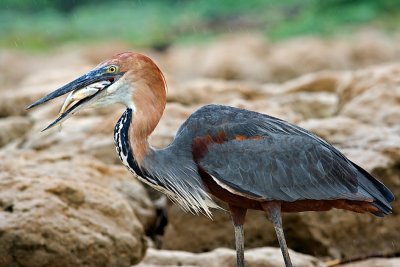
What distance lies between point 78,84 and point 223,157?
934mm

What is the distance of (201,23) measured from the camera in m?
28.2

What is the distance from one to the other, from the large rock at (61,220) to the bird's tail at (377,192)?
5.63 feet

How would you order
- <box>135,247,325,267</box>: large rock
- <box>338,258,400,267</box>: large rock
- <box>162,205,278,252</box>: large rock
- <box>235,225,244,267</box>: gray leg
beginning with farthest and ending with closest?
<box>162,205,278,252</box>: large rock → <box>338,258,400,267</box>: large rock → <box>135,247,325,267</box>: large rock → <box>235,225,244,267</box>: gray leg

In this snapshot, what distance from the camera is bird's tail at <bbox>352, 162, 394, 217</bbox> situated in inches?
201

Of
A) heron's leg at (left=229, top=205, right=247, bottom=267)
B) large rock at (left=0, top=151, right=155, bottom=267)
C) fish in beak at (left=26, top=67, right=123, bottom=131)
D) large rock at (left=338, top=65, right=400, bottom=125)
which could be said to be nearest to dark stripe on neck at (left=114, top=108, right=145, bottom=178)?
fish in beak at (left=26, top=67, right=123, bottom=131)

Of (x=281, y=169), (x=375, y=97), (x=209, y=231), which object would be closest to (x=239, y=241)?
(x=281, y=169)

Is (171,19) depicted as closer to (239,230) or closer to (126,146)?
(239,230)

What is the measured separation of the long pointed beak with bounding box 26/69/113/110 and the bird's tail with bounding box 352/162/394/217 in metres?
1.66

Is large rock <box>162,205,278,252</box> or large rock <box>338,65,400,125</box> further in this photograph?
large rock <box>338,65,400,125</box>

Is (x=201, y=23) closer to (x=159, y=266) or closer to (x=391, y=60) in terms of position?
(x=391, y=60)

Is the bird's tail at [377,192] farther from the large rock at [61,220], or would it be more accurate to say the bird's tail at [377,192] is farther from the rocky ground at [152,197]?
the large rock at [61,220]

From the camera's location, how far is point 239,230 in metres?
5.07

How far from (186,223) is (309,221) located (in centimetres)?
100

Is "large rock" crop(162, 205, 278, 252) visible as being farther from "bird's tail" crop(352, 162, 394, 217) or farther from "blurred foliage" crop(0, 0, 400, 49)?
"blurred foliage" crop(0, 0, 400, 49)
